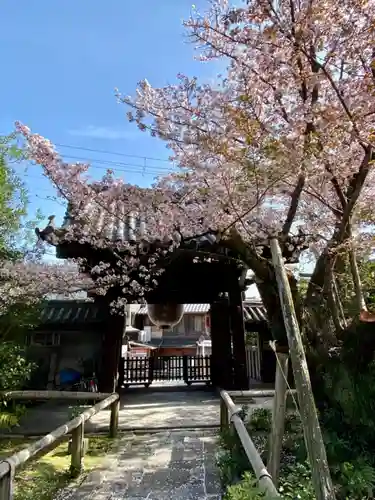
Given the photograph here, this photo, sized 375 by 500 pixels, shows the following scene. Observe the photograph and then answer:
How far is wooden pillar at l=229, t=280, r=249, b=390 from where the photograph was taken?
800 centimetres

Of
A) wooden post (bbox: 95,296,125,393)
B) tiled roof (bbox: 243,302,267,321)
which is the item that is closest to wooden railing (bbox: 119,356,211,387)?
tiled roof (bbox: 243,302,267,321)

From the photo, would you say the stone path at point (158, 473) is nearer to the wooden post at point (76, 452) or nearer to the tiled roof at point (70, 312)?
the wooden post at point (76, 452)

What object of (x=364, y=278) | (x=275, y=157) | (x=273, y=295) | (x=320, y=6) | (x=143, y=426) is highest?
(x=320, y=6)

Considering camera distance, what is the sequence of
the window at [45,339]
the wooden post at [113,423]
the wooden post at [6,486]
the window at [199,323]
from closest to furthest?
the wooden post at [6,486]
the wooden post at [113,423]
the window at [45,339]
the window at [199,323]

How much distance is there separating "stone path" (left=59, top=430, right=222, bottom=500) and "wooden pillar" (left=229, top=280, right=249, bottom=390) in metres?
2.42

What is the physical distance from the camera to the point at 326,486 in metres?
1.77

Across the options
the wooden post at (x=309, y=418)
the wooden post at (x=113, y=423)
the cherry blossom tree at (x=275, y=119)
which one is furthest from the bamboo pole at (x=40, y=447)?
the cherry blossom tree at (x=275, y=119)

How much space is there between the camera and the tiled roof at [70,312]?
9.51 m

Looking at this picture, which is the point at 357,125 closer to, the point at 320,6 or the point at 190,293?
the point at 320,6

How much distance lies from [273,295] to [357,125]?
1729 millimetres

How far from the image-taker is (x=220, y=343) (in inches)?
424

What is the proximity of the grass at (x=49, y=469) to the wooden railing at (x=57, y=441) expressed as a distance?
0.18m

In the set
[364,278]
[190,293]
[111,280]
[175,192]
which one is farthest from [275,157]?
[190,293]

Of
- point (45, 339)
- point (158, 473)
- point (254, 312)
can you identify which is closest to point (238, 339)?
point (158, 473)
